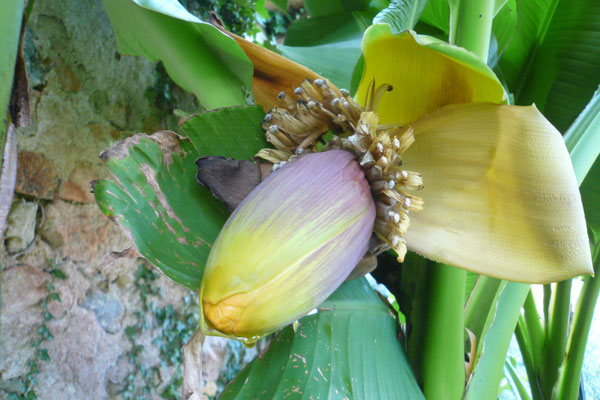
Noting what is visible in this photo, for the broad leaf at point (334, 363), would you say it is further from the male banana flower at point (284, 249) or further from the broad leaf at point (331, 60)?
the broad leaf at point (331, 60)

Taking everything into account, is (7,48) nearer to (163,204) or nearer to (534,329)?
(163,204)

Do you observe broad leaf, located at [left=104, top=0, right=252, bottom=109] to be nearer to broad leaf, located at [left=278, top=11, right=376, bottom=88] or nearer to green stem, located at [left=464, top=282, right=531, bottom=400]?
broad leaf, located at [left=278, top=11, right=376, bottom=88]

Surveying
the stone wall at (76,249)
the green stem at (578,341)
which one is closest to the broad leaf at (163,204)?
the green stem at (578,341)

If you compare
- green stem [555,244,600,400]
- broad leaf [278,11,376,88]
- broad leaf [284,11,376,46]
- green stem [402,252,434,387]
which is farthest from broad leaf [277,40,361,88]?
green stem [555,244,600,400]

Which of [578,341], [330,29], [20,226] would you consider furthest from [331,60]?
[20,226]

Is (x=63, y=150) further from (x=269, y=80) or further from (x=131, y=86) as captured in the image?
(x=269, y=80)

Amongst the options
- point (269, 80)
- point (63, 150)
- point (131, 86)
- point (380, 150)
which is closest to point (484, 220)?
point (380, 150)
